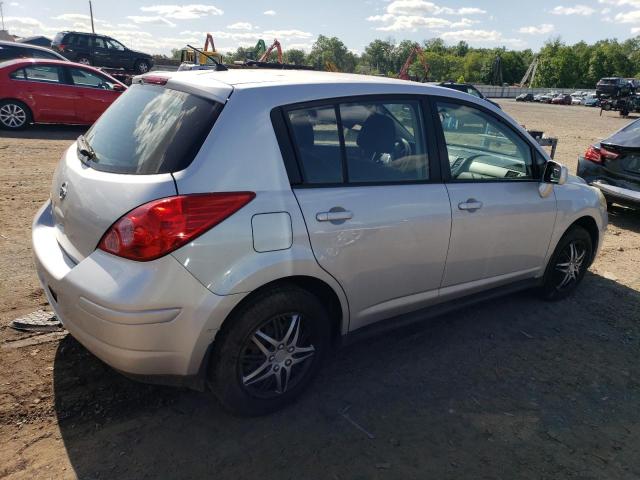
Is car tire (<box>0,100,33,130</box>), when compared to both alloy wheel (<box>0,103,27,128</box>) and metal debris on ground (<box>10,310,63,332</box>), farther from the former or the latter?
metal debris on ground (<box>10,310,63,332</box>)

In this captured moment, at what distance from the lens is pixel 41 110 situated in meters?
11.2

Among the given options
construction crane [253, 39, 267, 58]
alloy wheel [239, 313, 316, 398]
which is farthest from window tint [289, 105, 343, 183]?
construction crane [253, 39, 267, 58]

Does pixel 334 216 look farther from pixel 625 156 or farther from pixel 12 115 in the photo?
pixel 12 115

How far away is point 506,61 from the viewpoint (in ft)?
398

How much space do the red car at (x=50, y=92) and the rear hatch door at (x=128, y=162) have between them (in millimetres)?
9573

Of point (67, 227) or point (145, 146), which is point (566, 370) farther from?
point (67, 227)

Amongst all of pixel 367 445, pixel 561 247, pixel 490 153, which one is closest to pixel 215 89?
pixel 367 445

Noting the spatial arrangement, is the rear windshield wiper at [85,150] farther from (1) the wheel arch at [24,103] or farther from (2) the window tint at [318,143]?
(1) the wheel arch at [24,103]

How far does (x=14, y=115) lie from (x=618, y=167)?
11.5 metres

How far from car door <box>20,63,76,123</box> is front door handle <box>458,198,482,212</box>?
34.7 feet

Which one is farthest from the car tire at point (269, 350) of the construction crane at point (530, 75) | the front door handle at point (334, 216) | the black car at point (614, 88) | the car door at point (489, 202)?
the construction crane at point (530, 75)

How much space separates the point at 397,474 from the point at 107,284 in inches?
64.0

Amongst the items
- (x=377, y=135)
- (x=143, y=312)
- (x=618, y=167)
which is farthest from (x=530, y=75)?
(x=143, y=312)

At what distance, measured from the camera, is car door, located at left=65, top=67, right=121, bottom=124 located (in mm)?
11359
